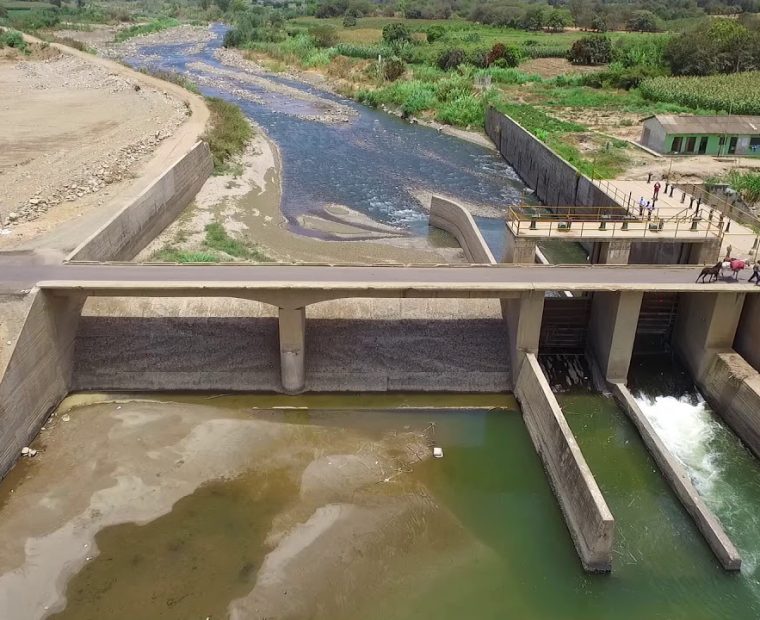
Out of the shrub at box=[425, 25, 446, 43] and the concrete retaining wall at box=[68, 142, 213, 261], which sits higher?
the shrub at box=[425, 25, 446, 43]

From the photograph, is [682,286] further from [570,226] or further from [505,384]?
[505,384]

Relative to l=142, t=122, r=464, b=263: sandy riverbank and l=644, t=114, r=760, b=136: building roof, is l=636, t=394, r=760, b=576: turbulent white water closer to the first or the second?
l=142, t=122, r=464, b=263: sandy riverbank

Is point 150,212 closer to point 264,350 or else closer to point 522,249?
point 264,350

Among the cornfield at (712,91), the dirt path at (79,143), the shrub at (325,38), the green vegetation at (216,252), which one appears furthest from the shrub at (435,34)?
the green vegetation at (216,252)

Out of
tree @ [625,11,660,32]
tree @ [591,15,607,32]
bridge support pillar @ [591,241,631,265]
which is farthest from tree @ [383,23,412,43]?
bridge support pillar @ [591,241,631,265]

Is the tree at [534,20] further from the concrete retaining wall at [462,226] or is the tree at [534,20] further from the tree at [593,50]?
the concrete retaining wall at [462,226]

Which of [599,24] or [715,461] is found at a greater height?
[599,24]

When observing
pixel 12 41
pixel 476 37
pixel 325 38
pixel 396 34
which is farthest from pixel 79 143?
pixel 476 37
